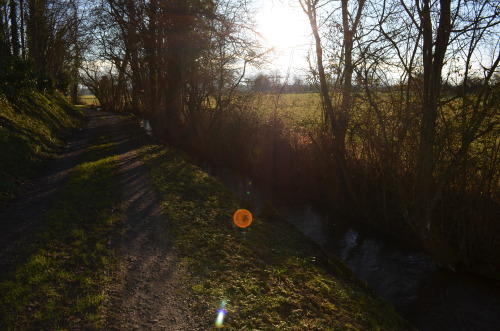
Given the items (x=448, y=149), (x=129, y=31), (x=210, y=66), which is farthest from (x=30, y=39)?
(x=448, y=149)

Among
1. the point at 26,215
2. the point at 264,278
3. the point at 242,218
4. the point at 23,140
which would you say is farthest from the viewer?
the point at 23,140

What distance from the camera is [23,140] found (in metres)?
11.7

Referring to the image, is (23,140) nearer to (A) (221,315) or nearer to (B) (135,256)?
(B) (135,256)

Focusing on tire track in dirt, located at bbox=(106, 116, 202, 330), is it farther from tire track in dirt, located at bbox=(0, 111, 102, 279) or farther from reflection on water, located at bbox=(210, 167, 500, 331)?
reflection on water, located at bbox=(210, 167, 500, 331)

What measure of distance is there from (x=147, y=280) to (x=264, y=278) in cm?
178

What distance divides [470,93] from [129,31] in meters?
18.8

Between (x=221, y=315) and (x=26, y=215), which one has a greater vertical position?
(x=26, y=215)

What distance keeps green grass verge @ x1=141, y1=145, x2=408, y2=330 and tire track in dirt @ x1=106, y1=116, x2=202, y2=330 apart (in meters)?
0.22

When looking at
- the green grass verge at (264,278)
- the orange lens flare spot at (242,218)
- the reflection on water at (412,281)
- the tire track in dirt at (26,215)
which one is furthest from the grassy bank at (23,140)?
the reflection on water at (412,281)

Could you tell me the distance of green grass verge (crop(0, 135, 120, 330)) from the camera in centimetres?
418

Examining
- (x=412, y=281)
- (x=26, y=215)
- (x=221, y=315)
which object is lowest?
(x=412, y=281)

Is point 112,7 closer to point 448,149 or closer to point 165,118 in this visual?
point 165,118

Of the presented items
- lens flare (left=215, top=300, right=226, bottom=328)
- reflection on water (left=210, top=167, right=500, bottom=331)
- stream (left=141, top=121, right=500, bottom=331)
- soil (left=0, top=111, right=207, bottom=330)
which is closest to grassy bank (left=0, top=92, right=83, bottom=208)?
soil (left=0, top=111, right=207, bottom=330)

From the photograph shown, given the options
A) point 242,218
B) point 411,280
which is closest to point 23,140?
point 242,218
